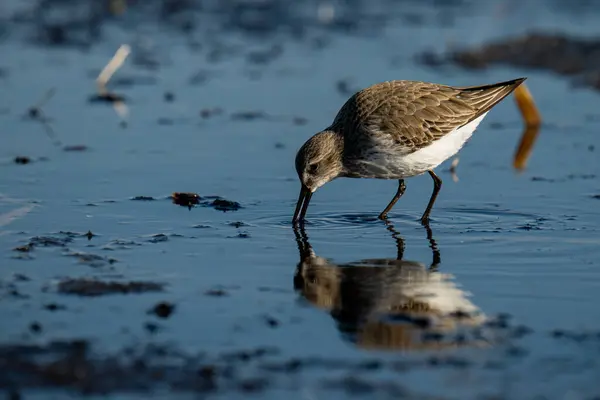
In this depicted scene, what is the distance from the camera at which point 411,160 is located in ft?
28.1

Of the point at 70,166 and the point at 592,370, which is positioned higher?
the point at 70,166

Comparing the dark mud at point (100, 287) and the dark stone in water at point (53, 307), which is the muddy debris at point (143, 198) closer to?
the dark mud at point (100, 287)

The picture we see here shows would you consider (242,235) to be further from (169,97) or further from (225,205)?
(169,97)

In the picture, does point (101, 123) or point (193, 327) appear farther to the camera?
point (101, 123)

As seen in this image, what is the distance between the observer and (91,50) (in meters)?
14.3

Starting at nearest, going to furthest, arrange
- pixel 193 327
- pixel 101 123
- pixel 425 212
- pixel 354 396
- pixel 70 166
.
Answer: pixel 354 396 < pixel 193 327 < pixel 425 212 < pixel 70 166 < pixel 101 123

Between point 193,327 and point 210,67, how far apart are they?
8130 mm

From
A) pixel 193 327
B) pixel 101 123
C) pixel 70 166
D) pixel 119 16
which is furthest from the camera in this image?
pixel 119 16

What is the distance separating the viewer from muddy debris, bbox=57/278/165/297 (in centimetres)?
630

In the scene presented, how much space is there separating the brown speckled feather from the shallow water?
63 centimetres

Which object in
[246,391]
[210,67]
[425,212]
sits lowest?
[246,391]

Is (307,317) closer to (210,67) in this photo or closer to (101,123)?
(101,123)

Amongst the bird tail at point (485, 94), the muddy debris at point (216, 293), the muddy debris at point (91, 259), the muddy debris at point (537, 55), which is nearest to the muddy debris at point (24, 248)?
the muddy debris at point (91, 259)

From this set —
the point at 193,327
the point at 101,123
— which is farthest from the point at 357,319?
the point at 101,123
